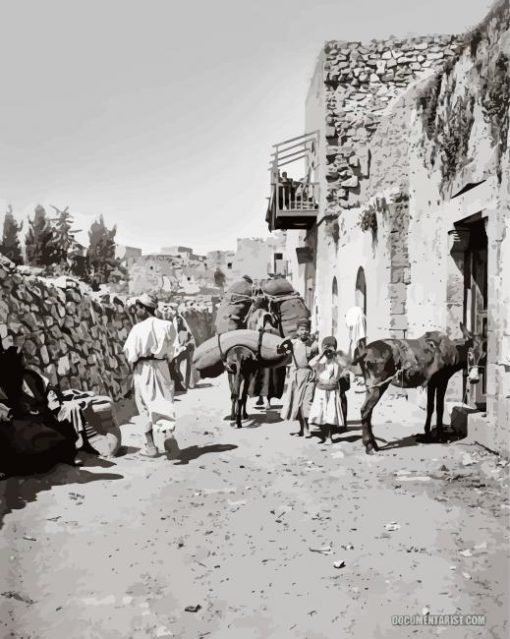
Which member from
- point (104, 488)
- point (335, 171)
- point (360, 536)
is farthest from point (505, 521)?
point (335, 171)

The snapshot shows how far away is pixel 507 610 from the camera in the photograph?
10.7 ft

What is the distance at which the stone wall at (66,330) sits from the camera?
7027 mm

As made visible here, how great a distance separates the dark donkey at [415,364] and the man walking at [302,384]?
3.29 feet

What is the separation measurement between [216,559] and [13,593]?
3.94 feet

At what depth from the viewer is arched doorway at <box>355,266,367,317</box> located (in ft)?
40.5

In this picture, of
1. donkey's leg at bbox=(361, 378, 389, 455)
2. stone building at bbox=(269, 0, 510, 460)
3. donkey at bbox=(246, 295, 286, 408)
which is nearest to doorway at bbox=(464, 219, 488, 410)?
stone building at bbox=(269, 0, 510, 460)

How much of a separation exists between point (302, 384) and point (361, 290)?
17.5 feet

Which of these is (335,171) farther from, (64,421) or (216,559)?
(216,559)

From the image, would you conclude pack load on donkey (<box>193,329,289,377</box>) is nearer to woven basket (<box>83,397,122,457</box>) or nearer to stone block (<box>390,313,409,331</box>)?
woven basket (<box>83,397,122,457</box>)

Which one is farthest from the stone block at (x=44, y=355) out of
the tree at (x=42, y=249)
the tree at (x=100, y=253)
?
the tree at (x=100, y=253)

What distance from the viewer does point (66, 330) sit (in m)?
8.50

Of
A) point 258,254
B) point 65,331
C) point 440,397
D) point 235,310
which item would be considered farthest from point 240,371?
point 258,254

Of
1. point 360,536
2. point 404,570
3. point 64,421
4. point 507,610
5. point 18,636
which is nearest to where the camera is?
point 18,636

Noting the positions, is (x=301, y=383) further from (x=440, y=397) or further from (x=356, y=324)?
(x=356, y=324)
